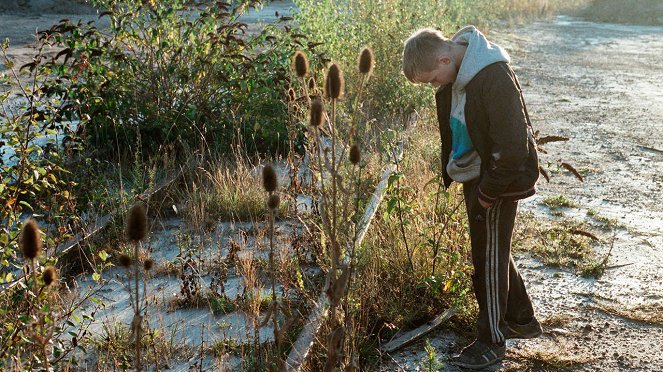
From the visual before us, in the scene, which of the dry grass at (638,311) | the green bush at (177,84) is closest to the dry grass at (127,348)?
the dry grass at (638,311)

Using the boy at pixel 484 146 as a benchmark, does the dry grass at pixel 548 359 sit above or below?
below

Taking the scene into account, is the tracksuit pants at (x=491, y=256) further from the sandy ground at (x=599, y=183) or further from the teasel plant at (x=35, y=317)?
the teasel plant at (x=35, y=317)

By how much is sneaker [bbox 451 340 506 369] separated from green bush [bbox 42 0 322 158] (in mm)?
4002

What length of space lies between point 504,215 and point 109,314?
2.58m

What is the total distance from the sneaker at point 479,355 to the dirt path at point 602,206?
9 centimetres

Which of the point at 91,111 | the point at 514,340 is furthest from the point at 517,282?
the point at 91,111

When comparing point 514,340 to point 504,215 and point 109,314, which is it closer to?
point 504,215

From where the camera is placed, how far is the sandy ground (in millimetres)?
4965

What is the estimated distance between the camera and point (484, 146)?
167 inches

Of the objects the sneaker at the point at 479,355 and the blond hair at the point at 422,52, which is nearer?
the blond hair at the point at 422,52

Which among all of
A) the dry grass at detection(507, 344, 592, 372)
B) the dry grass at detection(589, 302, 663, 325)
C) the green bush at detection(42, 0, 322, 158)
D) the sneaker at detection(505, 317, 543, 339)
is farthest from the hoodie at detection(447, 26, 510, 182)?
the green bush at detection(42, 0, 322, 158)

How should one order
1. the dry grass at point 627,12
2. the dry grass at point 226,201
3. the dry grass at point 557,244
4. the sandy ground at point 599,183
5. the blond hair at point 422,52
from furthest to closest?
the dry grass at point 627,12
the dry grass at point 226,201
the dry grass at point 557,244
the sandy ground at point 599,183
the blond hair at point 422,52

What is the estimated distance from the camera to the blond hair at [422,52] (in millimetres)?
4188

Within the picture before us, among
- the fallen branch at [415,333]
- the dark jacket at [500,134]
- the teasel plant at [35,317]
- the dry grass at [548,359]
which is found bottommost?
the dry grass at [548,359]
